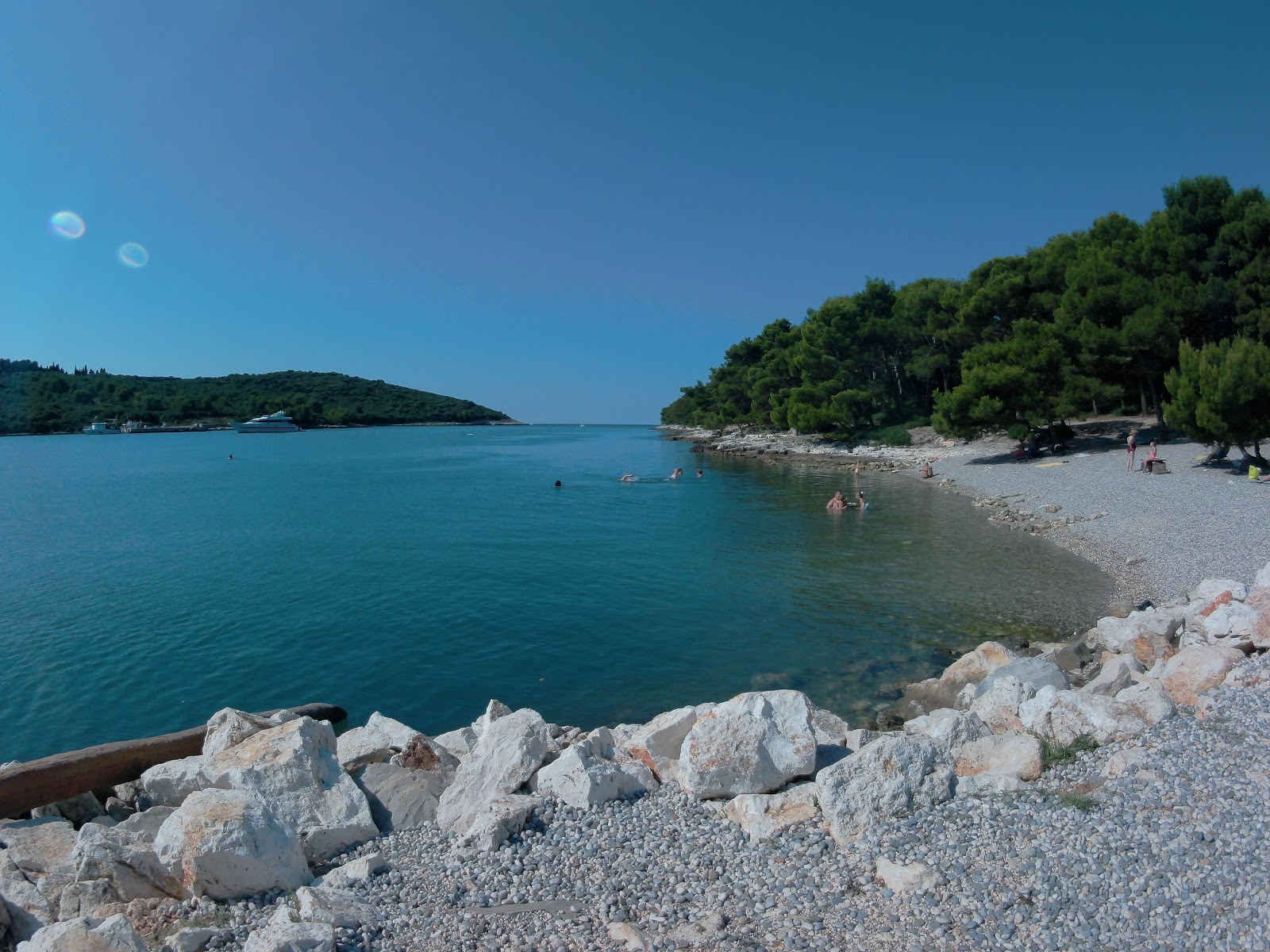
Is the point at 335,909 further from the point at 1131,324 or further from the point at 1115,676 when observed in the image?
the point at 1131,324

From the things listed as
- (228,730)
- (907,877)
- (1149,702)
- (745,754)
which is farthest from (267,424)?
(907,877)

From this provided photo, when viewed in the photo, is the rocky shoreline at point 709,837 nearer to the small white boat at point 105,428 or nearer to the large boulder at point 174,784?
the large boulder at point 174,784

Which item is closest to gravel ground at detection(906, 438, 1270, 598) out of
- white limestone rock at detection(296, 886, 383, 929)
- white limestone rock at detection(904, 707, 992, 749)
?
white limestone rock at detection(904, 707, 992, 749)

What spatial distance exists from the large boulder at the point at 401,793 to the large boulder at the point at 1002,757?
576cm

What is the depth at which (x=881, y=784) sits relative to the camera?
6.79 metres

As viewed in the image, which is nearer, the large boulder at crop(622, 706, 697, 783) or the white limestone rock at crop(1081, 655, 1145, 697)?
the large boulder at crop(622, 706, 697, 783)

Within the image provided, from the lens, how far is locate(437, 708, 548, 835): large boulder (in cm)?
761

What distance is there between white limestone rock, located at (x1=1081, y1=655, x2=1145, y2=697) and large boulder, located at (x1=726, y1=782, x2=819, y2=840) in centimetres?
488

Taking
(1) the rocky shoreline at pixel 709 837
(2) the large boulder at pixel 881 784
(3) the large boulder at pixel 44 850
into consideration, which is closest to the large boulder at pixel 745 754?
(1) the rocky shoreline at pixel 709 837

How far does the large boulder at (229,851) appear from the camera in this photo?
6227 mm

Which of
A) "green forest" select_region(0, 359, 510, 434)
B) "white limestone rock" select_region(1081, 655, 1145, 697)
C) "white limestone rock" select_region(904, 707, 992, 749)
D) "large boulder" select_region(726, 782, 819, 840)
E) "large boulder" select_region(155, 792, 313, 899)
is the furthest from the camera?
"green forest" select_region(0, 359, 510, 434)

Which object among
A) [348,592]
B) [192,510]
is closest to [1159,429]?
[348,592]

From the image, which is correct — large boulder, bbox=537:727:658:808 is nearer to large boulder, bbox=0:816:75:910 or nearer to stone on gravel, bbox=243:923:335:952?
stone on gravel, bbox=243:923:335:952

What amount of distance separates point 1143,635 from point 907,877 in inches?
364
